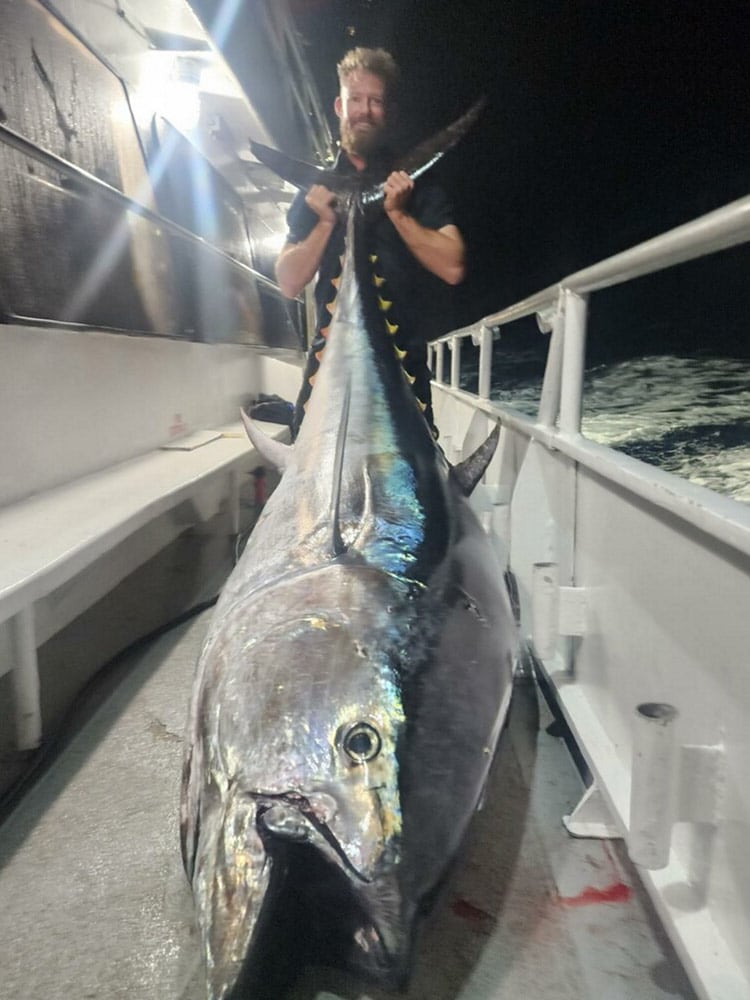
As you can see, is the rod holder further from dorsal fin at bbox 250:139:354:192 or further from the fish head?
dorsal fin at bbox 250:139:354:192

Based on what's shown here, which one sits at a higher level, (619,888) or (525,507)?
(525,507)

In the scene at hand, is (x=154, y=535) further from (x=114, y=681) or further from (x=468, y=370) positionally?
(x=468, y=370)

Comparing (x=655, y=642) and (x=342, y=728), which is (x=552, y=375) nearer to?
(x=655, y=642)

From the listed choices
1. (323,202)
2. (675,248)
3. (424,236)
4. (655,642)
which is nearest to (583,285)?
(675,248)

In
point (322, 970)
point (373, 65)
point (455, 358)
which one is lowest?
point (322, 970)

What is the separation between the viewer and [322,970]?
1009 millimetres

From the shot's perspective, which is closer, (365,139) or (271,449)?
(271,449)

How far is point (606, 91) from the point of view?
2139 cm

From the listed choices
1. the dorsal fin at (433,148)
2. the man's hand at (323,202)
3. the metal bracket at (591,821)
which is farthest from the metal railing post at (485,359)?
the metal bracket at (591,821)

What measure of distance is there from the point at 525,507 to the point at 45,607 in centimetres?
152

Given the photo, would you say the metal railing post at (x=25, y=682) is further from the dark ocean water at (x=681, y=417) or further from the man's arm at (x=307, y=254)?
the dark ocean water at (x=681, y=417)

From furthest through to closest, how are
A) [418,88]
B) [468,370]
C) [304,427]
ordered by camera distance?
1. [468,370]
2. [418,88]
3. [304,427]

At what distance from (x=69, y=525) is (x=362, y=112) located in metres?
1.61

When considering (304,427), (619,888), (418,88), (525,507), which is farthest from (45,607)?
(418,88)
